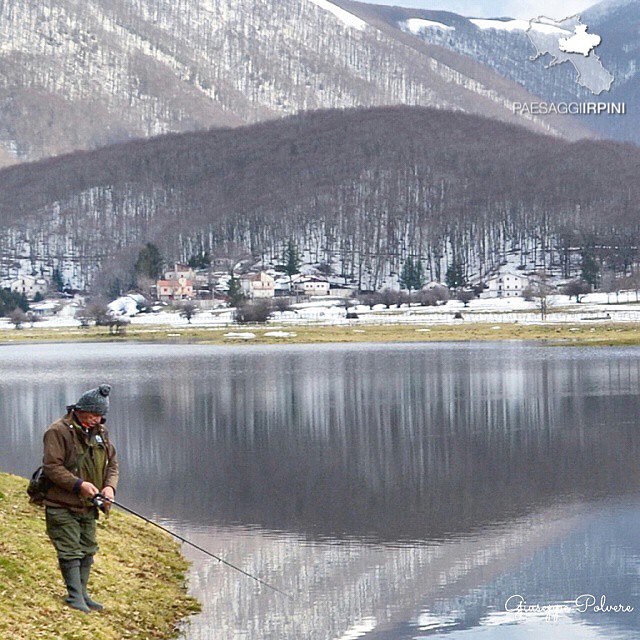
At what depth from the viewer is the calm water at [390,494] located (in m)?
13.4

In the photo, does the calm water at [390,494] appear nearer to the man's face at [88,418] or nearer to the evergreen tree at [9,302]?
the man's face at [88,418]

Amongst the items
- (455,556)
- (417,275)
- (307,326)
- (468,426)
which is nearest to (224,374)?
(468,426)

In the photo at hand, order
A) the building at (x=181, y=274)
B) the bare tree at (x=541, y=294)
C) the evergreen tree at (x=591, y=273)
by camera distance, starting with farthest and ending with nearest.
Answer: the building at (x=181, y=274)
the evergreen tree at (x=591, y=273)
the bare tree at (x=541, y=294)

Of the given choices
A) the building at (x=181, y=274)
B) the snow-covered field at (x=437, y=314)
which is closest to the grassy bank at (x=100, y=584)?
the snow-covered field at (x=437, y=314)

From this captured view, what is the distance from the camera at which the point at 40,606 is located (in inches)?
452

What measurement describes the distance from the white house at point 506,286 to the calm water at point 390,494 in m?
118

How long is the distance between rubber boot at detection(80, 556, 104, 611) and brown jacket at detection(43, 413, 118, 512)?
0.82 metres

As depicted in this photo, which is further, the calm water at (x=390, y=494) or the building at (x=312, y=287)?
the building at (x=312, y=287)

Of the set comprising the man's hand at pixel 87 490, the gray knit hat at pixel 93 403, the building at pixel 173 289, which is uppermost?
the building at pixel 173 289

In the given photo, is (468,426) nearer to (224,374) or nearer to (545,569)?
(545,569)

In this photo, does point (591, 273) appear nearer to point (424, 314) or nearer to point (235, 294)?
point (424, 314)

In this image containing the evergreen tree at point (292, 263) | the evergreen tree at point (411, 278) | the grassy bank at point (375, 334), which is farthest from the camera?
the evergreen tree at point (292, 263)

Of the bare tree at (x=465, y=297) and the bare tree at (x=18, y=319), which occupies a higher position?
the bare tree at (x=465, y=297)

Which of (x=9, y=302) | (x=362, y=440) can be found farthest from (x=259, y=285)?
(x=362, y=440)
